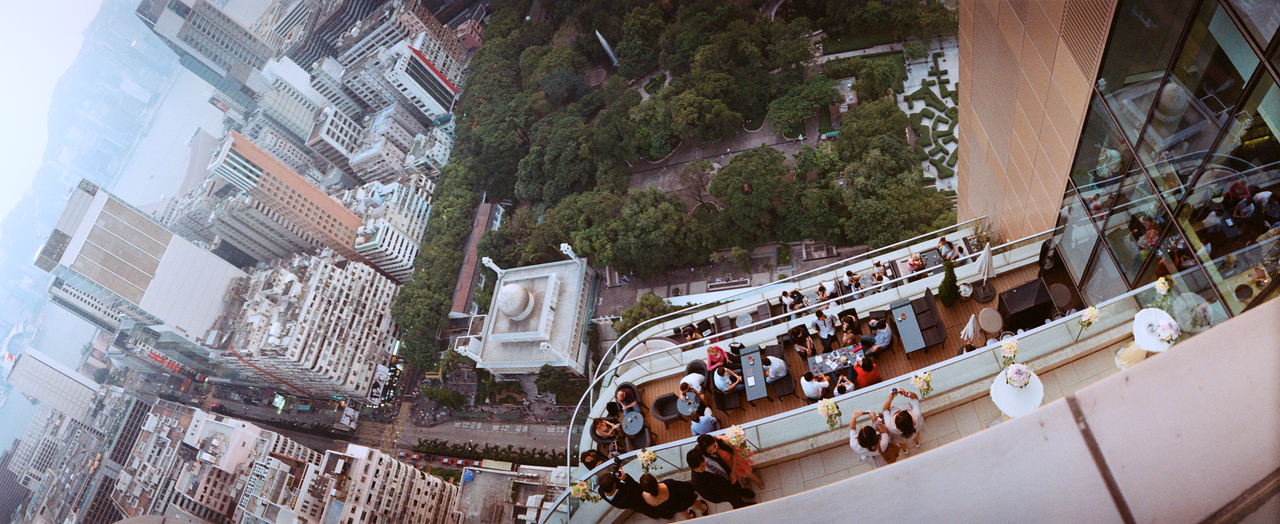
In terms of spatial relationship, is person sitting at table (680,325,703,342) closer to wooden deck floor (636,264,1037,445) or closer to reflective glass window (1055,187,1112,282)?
wooden deck floor (636,264,1037,445)

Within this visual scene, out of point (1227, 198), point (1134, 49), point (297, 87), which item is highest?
point (297, 87)

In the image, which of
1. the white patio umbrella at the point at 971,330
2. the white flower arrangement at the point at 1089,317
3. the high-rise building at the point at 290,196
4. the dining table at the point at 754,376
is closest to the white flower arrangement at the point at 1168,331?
the white flower arrangement at the point at 1089,317

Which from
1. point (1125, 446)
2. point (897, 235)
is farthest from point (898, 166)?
point (1125, 446)

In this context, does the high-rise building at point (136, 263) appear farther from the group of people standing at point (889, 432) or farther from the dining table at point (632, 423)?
the group of people standing at point (889, 432)

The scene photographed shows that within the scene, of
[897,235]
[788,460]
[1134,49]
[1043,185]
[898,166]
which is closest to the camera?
[1134,49]

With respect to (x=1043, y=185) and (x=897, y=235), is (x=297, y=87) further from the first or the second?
(x=1043, y=185)

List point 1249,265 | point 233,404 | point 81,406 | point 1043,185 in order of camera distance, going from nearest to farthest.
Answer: point 1249,265 → point 1043,185 → point 233,404 → point 81,406

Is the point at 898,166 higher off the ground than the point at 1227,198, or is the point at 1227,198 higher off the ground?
the point at 898,166
